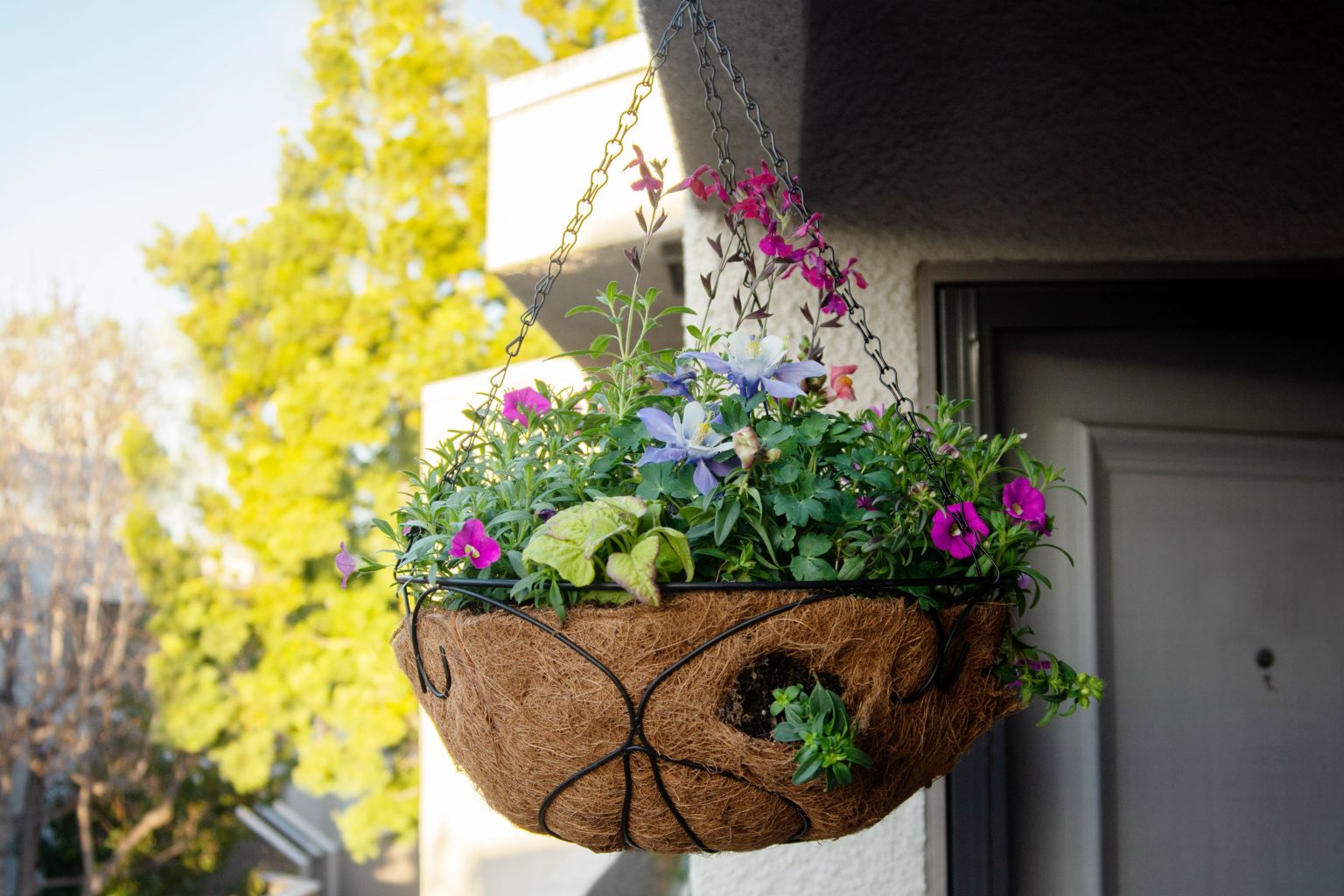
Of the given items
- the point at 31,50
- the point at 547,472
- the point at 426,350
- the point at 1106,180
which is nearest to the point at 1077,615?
the point at 1106,180

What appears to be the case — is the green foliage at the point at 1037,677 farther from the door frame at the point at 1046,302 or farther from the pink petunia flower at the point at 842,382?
the door frame at the point at 1046,302

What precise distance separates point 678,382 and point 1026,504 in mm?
314

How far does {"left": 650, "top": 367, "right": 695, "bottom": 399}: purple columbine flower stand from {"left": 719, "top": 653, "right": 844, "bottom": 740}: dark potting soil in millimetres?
218

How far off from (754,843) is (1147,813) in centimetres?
134

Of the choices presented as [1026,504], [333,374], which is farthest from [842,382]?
[333,374]

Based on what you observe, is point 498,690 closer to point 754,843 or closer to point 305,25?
point 754,843

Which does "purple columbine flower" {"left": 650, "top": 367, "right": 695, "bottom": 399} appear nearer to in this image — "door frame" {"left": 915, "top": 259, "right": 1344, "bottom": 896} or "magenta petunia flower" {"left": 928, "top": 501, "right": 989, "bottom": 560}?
"magenta petunia flower" {"left": 928, "top": 501, "right": 989, "bottom": 560}

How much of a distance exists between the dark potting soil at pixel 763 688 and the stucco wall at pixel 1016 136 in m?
0.83

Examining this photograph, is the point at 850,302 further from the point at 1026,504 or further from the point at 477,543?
the point at 477,543

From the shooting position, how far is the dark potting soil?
0.68 m

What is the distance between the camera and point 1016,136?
1469 mm

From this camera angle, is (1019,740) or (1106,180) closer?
(1106,180)

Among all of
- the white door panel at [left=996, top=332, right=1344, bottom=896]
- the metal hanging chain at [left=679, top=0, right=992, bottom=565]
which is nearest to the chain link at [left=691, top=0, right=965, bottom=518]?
the metal hanging chain at [left=679, top=0, right=992, bottom=565]

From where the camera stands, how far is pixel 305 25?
8844 mm
